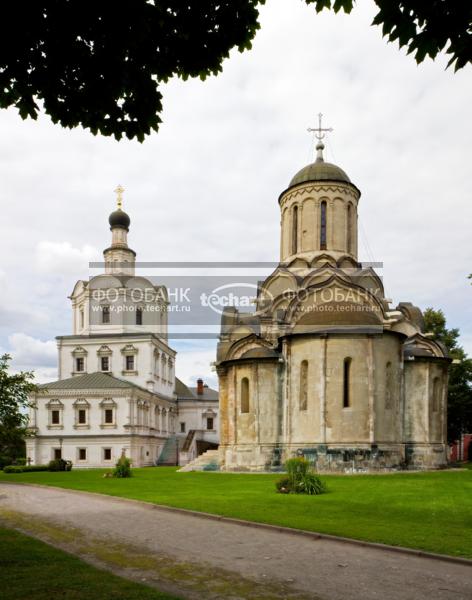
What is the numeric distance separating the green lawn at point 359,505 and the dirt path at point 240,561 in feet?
3.06

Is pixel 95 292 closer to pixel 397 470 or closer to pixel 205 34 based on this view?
pixel 397 470

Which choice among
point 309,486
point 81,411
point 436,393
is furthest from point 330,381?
point 81,411

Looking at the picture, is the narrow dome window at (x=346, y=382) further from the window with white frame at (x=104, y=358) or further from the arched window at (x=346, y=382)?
the window with white frame at (x=104, y=358)

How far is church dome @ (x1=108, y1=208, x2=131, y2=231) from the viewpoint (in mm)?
55656

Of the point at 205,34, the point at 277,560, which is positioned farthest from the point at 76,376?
the point at 205,34

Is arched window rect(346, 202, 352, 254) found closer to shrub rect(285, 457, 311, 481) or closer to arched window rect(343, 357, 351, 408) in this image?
arched window rect(343, 357, 351, 408)

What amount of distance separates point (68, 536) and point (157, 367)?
43.7 m

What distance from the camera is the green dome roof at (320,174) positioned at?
37125 mm

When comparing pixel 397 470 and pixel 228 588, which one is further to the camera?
pixel 397 470

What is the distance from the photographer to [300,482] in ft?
58.3

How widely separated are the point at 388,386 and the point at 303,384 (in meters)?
4.41

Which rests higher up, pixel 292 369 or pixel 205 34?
pixel 205 34

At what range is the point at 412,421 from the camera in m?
29.8

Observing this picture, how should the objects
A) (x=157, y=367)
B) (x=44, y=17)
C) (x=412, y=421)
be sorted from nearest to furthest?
1. (x=44, y=17)
2. (x=412, y=421)
3. (x=157, y=367)
